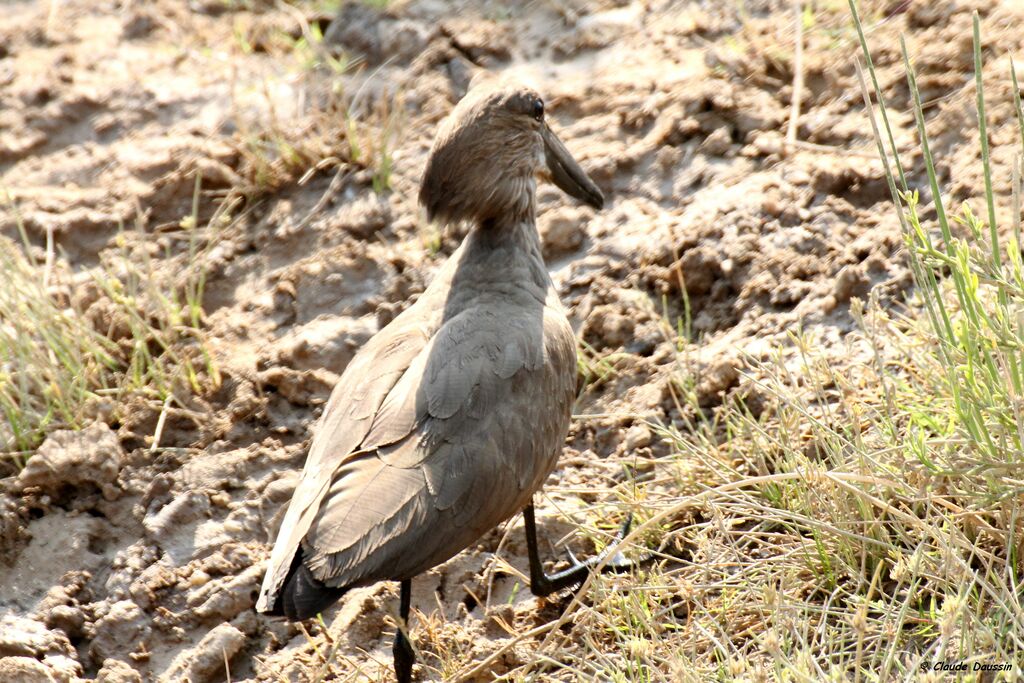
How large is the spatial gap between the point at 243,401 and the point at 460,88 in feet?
6.84

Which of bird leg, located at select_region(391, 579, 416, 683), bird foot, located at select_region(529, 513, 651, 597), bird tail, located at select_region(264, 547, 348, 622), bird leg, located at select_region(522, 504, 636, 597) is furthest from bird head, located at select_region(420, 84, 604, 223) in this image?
bird tail, located at select_region(264, 547, 348, 622)

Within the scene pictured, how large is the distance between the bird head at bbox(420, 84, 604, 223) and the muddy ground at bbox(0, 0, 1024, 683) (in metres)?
0.75

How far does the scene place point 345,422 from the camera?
3973mm

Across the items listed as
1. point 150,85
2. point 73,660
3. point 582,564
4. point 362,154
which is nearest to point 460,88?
point 362,154

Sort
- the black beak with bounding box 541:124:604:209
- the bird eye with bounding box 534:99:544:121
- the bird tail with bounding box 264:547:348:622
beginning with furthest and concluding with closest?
the black beak with bounding box 541:124:604:209, the bird eye with bounding box 534:99:544:121, the bird tail with bounding box 264:547:348:622

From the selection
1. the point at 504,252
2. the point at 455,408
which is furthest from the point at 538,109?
the point at 455,408

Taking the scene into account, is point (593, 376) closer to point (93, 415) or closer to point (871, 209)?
point (871, 209)

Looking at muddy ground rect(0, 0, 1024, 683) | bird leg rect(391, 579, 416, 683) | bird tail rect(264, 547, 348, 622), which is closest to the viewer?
bird tail rect(264, 547, 348, 622)

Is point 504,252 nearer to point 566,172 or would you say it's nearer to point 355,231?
point 566,172

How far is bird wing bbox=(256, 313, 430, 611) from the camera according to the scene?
359 centimetres

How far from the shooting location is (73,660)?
4320 millimetres

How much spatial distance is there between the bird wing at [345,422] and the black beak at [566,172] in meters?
0.89

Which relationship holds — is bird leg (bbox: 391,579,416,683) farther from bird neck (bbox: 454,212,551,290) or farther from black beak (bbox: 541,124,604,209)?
black beak (bbox: 541,124,604,209)

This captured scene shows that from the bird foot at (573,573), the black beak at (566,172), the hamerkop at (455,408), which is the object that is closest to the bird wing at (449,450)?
the hamerkop at (455,408)
